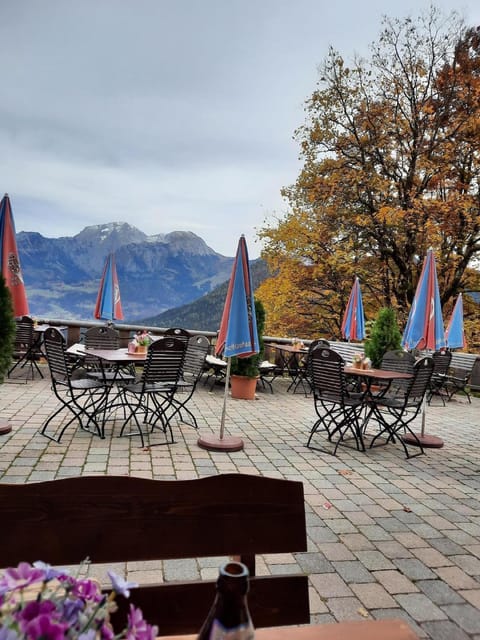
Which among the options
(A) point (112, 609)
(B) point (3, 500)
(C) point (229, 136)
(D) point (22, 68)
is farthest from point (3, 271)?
(C) point (229, 136)

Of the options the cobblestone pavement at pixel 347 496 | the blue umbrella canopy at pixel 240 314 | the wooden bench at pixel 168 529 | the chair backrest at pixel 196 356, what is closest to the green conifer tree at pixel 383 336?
the cobblestone pavement at pixel 347 496

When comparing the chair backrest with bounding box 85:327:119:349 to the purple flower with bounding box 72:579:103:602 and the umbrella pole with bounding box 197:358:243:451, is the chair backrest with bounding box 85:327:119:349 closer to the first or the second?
the umbrella pole with bounding box 197:358:243:451

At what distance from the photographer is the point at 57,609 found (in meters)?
0.59

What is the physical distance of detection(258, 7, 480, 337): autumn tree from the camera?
12156 millimetres

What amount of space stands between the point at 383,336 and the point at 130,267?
167ft

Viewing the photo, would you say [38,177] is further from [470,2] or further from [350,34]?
[470,2]

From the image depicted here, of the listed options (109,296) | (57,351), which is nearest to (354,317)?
(109,296)

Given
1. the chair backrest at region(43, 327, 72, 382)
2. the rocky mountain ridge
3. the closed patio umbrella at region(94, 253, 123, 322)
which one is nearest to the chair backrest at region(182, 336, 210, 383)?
the chair backrest at region(43, 327, 72, 382)

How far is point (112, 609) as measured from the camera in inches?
24.5

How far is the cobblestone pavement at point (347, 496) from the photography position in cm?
235

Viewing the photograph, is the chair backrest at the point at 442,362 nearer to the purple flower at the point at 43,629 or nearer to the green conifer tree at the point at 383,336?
the green conifer tree at the point at 383,336

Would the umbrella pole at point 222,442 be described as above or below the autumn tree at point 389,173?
below

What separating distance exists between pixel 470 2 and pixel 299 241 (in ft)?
24.9

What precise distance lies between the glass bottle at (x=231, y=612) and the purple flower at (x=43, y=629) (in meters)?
0.22
